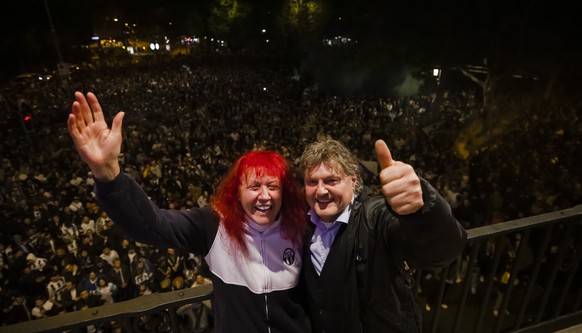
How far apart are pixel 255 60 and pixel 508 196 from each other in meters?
39.0

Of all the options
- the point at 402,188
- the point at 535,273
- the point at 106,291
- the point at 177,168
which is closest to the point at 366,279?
the point at 402,188

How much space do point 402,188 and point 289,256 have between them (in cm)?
82

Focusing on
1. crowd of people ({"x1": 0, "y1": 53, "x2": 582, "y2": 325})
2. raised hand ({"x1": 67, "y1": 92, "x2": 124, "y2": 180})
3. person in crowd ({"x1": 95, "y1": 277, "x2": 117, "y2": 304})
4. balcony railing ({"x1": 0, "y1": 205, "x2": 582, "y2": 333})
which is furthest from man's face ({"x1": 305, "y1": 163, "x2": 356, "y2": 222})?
person in crowd ({"x1": 95, "y1": 277, "x2": 117, "y2": 304})

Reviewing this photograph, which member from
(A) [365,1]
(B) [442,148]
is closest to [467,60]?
(B) [442,148]

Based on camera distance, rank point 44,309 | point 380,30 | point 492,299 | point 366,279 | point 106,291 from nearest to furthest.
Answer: point 366,279, point 492,299, point 44,309, point 106,291, point 380,30

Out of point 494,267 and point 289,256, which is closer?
point 289,256

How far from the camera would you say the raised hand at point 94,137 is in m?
1.64

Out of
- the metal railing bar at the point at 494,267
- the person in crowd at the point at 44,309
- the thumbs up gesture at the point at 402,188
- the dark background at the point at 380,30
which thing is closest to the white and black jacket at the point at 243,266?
the thumbs up gesture at the point at 402,188

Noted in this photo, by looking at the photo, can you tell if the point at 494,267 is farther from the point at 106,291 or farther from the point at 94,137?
the point at 106,291

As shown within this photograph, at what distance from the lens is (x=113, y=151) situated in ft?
5.50

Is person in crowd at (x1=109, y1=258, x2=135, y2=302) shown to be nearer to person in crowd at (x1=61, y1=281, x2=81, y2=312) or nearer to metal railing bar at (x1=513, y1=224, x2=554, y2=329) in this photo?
person in crowd at (x1=61, y1=281, x2=81, y2=312)

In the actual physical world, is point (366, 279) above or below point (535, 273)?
above

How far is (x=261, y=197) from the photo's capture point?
6.20 feet

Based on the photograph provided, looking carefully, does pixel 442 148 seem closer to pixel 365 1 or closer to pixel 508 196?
pixel 508 196
